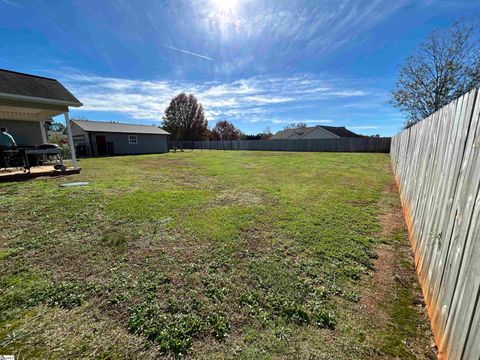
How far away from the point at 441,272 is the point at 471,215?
69 cm

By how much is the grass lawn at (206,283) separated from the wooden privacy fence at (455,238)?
31cm

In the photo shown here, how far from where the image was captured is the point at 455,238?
1605 millimetres

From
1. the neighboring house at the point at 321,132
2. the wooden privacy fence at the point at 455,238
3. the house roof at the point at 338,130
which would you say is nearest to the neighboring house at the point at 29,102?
the wooden privacy fence at the point at 455,238

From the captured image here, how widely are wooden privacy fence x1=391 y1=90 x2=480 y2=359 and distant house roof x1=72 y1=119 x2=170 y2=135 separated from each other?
24.6 metres

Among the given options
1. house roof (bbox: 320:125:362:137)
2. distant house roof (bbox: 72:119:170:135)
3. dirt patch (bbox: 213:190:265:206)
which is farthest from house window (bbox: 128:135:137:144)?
house roof (bbox: 320:125:362:137)

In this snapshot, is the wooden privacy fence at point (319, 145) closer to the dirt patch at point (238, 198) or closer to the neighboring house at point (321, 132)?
the neighboring house at point (321, 132)

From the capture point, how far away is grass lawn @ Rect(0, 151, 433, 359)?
→ 5.55ft

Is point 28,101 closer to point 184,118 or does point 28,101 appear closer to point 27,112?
point 27,112

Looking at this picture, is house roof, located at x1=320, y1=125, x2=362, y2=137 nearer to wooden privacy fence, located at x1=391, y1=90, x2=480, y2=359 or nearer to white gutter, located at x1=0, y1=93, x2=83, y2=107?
white gutter, located at x1=0, y1=93, x2=83, y2=107

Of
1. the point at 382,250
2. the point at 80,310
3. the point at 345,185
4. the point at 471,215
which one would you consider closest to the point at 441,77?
the point at 345,185

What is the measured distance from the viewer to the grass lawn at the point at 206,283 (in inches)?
66.6

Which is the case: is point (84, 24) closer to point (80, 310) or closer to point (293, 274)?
point (80, 310)

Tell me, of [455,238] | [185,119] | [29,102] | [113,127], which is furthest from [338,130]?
[455,238]

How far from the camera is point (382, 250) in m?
3.21
